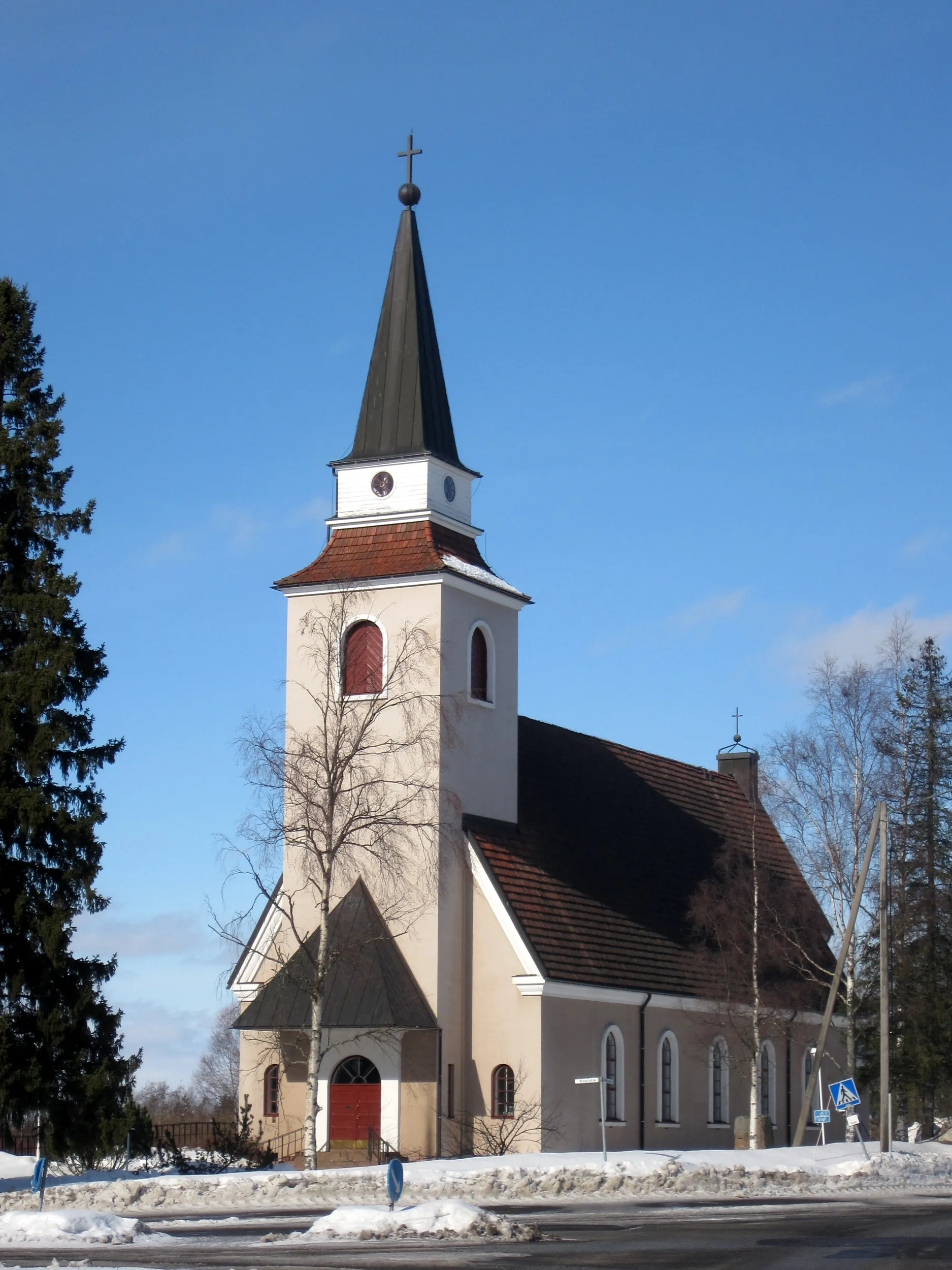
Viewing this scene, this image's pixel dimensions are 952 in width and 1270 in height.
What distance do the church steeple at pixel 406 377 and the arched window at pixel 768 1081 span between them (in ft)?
56.1

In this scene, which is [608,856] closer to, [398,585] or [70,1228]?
[398,585]

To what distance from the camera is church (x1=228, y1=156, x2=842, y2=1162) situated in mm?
35156

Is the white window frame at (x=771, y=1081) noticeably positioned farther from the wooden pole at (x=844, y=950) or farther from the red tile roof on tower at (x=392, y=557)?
the red tile roof on tower at (x=392, y=557)

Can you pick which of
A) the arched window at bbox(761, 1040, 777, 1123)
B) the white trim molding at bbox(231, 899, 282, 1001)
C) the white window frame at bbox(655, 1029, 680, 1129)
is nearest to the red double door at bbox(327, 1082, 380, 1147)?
the white trim molding at bbox(231, 899, 282, 1001)

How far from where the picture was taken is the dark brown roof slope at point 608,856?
3728 centimetres

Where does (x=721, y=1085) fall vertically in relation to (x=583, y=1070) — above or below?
below

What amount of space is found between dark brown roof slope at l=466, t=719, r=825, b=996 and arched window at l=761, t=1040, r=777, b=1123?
12.8ft

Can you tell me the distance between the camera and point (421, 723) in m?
35.9

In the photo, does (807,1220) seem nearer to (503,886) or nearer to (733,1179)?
(733,1179)

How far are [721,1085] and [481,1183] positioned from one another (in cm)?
1743

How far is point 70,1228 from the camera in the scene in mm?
20453

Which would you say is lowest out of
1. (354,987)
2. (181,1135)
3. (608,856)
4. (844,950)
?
(181,1135)

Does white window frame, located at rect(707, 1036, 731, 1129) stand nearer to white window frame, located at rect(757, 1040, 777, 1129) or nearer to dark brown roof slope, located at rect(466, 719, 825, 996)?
white window frame, located at rect(757, 1040, 777, 1129)

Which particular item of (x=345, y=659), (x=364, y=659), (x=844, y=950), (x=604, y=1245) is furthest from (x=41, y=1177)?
(x=844, y=950)
